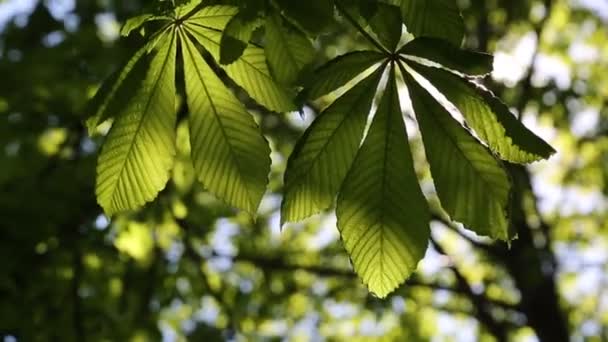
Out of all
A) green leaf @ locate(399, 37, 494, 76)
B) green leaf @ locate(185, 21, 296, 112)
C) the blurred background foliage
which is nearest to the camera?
green leaf @ locate(399, 37, 494, 76)

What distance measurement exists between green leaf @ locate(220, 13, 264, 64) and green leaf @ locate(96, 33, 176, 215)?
0.11m

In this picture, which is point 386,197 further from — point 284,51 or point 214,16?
point 214,16

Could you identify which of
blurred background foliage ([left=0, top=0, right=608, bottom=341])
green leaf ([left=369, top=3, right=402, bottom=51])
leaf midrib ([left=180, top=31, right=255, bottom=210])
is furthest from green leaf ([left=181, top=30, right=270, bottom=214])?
blurred background foliage ([left=0, top=0, right=608, bottom=341])

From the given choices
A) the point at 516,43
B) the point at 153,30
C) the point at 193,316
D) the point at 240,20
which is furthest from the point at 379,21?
the point at 516,43

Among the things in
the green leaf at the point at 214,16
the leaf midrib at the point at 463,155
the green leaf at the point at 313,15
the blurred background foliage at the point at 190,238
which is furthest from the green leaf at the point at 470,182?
the blurred background foliage at the point at 190,238

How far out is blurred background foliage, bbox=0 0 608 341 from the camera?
3.16 m

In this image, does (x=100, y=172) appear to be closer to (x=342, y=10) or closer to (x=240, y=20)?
(x=240, y=20)

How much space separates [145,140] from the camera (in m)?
1.21

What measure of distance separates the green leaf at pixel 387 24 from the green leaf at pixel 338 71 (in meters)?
0.03

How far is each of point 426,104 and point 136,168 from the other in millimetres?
453

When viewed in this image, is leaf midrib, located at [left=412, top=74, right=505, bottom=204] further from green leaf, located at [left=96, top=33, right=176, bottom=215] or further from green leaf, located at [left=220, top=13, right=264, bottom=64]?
green leaf, located at [left=96, top=33, right=176, bottom=215]

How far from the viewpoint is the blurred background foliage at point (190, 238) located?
3.16 m

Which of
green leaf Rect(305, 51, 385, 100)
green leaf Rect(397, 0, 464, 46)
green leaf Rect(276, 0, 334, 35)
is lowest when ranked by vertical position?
green leaf Rect(305, 51, 385, 100)

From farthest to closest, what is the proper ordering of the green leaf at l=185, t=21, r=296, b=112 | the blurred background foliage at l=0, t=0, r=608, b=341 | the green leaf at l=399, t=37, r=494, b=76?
the blurred background foliage at l=0, t=0, r=608, b=341 < the green leaf at l=185, t=21, r=296, b=112 < the green leaf at l=399, t=37, r=494, b=76
